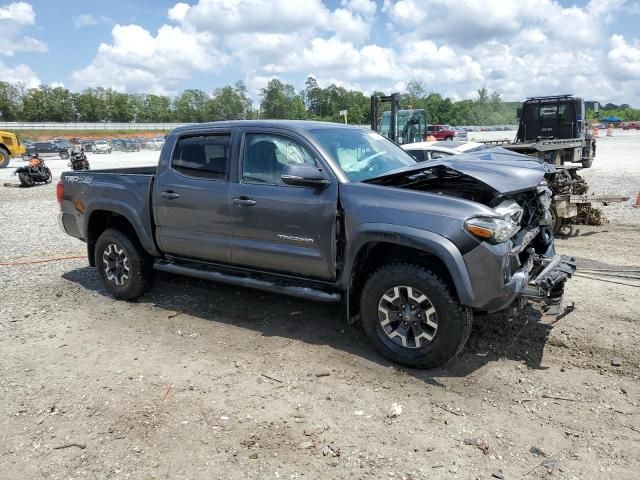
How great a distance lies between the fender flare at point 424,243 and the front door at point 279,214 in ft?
0.94

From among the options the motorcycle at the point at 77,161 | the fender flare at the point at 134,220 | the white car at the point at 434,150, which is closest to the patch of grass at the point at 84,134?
the motorcycle at the point at 77,161

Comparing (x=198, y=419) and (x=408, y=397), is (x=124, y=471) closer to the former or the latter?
(x=198, y=419)

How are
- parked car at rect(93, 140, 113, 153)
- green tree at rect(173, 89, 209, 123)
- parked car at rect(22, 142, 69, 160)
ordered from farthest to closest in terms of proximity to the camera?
green tree at rect(173, 89, 209, 123), parked car at rect(93, 140, 113, 153), parked car at rect(22, 142, 69, 160)

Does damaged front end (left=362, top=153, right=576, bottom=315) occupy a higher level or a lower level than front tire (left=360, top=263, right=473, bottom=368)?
higher

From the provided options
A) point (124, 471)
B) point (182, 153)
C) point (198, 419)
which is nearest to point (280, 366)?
point (198, 419)

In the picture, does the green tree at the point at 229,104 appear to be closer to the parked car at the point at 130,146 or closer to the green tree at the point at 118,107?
the green tree at the point at 118,107

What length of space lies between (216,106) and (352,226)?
98.8 m

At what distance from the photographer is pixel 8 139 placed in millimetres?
26375

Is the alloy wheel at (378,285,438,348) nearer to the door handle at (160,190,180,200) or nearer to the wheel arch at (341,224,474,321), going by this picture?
the wheel arch at (341,224,474,321)

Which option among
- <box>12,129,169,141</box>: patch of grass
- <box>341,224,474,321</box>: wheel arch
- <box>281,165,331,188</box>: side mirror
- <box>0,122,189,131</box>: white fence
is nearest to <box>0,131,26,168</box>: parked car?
<box>281,165,331,188</box>: side mirror

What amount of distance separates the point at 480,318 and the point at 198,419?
9.29ft

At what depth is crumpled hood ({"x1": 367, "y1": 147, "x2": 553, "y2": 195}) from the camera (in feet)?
13.1

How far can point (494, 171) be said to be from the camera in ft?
13.6

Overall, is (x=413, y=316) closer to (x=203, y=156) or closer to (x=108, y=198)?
(x=203, y=156)
